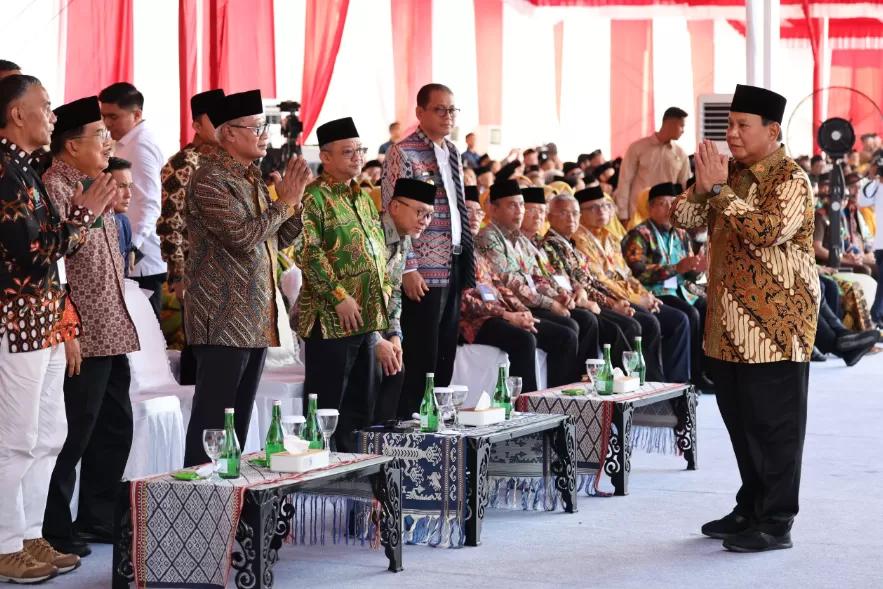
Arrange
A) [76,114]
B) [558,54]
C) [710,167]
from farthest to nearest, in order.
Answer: [558,54]
[710,167]
[76,114]

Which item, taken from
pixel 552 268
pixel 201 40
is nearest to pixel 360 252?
pixel 552 268

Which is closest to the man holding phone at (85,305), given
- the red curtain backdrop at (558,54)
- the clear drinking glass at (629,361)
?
the clear drinking glass at (629,361)

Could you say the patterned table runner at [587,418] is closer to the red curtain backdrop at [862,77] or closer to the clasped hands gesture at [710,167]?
the clasped hands gesture at [710,167]

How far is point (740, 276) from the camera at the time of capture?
140 inches

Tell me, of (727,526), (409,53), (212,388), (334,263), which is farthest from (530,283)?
(409,53)

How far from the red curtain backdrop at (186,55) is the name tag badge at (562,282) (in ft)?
7.05

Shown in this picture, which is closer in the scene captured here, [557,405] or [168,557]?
[168,557]

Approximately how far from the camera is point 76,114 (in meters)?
3.45

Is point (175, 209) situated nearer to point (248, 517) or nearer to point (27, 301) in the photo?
point (27, 301)

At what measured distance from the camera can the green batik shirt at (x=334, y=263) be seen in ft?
13.7

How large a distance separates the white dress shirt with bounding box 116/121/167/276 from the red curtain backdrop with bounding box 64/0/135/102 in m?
1.96

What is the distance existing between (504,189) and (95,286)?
2.78 meters

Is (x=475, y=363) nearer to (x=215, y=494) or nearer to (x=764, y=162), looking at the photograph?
(x=764, y=162)

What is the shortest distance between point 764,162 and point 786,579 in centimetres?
113
